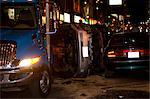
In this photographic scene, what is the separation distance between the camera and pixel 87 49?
587 inches

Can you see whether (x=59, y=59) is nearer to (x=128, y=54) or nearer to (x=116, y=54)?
(x=116, y=54)

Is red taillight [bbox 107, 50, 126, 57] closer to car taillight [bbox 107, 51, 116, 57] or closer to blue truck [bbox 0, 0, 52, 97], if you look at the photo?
car taillight [bbox 107, 51, 116, 57]

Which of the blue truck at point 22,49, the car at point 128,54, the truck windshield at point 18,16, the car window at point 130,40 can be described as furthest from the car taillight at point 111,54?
the truck windshield at point 18,16

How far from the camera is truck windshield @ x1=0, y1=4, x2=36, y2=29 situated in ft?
34.0

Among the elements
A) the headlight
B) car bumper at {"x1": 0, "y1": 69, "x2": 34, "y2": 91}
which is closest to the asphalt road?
car bumper at {"x1": 0, "y1": 69, "x2": 34, "y2": 91}

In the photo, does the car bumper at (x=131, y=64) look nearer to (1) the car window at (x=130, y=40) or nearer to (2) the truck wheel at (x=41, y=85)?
(1) the car window at (x=130, y=40)

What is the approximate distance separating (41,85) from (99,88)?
216cm

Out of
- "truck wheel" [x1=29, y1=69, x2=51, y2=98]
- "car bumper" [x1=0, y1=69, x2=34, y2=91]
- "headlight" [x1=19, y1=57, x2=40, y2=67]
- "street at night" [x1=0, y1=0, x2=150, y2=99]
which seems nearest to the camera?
"car bumper" [x1=0, y1=69, x2=34, y2=91]

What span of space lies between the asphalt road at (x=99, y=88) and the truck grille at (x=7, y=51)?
115 centimetres

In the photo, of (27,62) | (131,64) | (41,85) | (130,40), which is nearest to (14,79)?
(27,62)

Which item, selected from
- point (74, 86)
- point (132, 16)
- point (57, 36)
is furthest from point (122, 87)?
point (132, 16)

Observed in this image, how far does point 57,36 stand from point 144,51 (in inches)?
124

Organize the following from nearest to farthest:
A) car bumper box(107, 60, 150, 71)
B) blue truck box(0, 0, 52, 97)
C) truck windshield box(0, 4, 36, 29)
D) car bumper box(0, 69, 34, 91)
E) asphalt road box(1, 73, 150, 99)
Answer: car bumper box(0, 69, 34, 91) → blue truck box(0, 0, 52, 97) → asphalt road box(1, 73, 150, 99) → truck windshield box(0, 4, 36, 29) → car bumper box(107, 60, 150, 71)

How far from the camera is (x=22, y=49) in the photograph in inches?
380
